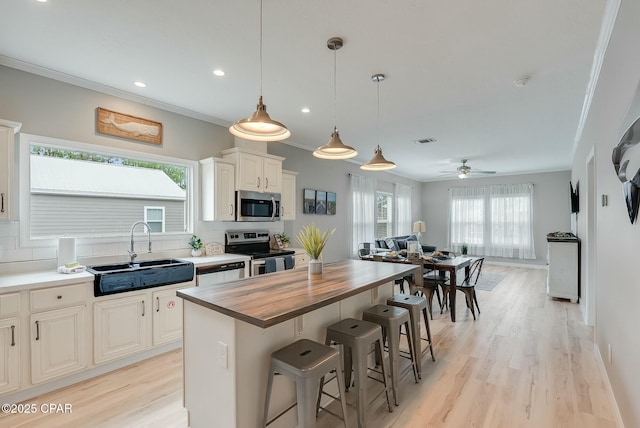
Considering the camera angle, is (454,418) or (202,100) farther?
(202,100)

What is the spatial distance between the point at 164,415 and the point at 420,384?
6.78ft

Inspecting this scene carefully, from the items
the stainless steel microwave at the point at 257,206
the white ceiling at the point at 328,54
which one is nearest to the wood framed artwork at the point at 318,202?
the stainless steel microwave at the point at 257,206

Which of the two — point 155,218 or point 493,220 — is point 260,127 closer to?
point 155,218

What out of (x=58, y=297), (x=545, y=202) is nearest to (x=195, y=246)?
(x=58, y=297)

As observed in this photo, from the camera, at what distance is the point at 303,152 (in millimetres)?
5797

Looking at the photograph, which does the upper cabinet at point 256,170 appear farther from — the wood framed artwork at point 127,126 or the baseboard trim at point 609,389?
the baseboard trim at point 609,389

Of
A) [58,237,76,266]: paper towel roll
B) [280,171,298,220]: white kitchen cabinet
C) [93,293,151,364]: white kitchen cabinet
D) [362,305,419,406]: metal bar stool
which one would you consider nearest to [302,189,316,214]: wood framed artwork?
[280,171,298,220]: white kitchen cabinet

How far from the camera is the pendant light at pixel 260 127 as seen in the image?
6.46 feet

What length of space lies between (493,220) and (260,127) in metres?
9.03

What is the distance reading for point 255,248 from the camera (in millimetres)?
4730

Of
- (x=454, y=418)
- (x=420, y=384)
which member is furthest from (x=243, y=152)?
(x=454, y=418)

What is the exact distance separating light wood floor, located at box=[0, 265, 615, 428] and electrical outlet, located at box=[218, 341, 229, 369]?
0.80 metres

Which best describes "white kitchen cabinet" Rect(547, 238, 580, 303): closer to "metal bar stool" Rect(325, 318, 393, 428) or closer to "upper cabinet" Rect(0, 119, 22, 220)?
"metal bar stool" Rect(325, 318, 393, 428)

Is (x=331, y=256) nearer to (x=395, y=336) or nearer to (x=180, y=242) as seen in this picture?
(x=180, y=242)
